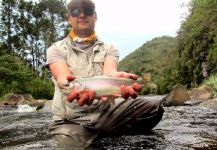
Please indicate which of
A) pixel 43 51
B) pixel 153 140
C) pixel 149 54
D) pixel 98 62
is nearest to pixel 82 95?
pixel 98 62

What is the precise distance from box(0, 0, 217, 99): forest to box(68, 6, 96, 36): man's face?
22185 mm

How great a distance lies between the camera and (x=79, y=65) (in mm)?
5824

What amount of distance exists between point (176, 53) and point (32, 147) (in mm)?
47448

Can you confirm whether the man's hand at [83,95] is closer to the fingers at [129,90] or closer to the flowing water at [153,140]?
the fingers at [129,90]

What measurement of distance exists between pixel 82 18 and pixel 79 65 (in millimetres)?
710

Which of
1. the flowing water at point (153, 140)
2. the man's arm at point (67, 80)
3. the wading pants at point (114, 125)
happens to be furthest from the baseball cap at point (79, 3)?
the flowing water at point (153, 140)

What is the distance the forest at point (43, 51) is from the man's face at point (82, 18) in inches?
873

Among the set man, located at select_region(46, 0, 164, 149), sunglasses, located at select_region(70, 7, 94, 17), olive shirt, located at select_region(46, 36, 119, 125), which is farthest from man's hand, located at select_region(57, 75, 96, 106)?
sunglasses, located at select_region(70, 7, 94, 17)

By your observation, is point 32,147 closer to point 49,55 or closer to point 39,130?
point 49,55

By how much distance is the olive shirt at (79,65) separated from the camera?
572 centimetres

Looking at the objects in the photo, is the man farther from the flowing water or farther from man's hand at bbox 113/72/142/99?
man's hand at bbox 113/72/142/99

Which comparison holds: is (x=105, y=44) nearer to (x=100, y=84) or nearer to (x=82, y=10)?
(x=82, y=10)

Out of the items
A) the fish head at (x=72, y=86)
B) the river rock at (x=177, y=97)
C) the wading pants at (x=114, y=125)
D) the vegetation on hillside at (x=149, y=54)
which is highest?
the vegetation on hillside at (x=149, y=54)

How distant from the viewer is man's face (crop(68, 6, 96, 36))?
5742 millimetres
